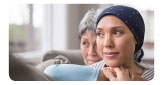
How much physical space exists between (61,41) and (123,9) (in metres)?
0.25

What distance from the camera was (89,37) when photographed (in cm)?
99

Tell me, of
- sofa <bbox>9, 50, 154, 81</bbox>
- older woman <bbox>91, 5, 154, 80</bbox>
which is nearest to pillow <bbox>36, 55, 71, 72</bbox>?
sofa <bbox>9, 50, 154, 81</bbox>

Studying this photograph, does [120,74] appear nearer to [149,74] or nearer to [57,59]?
[149,74]

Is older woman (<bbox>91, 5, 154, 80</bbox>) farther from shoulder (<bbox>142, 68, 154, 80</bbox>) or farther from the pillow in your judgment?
the pillow

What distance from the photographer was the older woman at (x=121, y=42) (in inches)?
37.2

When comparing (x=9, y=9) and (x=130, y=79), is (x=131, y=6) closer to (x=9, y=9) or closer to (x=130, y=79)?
(x=130, y=79)

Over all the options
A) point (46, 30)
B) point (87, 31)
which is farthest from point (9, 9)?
point (87, 31)

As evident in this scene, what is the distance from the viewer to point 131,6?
3.15ft

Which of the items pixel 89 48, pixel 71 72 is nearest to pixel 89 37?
pixel 89 48

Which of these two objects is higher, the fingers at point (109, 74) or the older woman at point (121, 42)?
the older woman at point (121, 42)

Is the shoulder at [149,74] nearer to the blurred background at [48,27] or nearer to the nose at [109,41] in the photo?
the blurred background at [48,27]

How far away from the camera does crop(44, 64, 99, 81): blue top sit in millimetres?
924

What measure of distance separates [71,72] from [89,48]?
0.11 m
